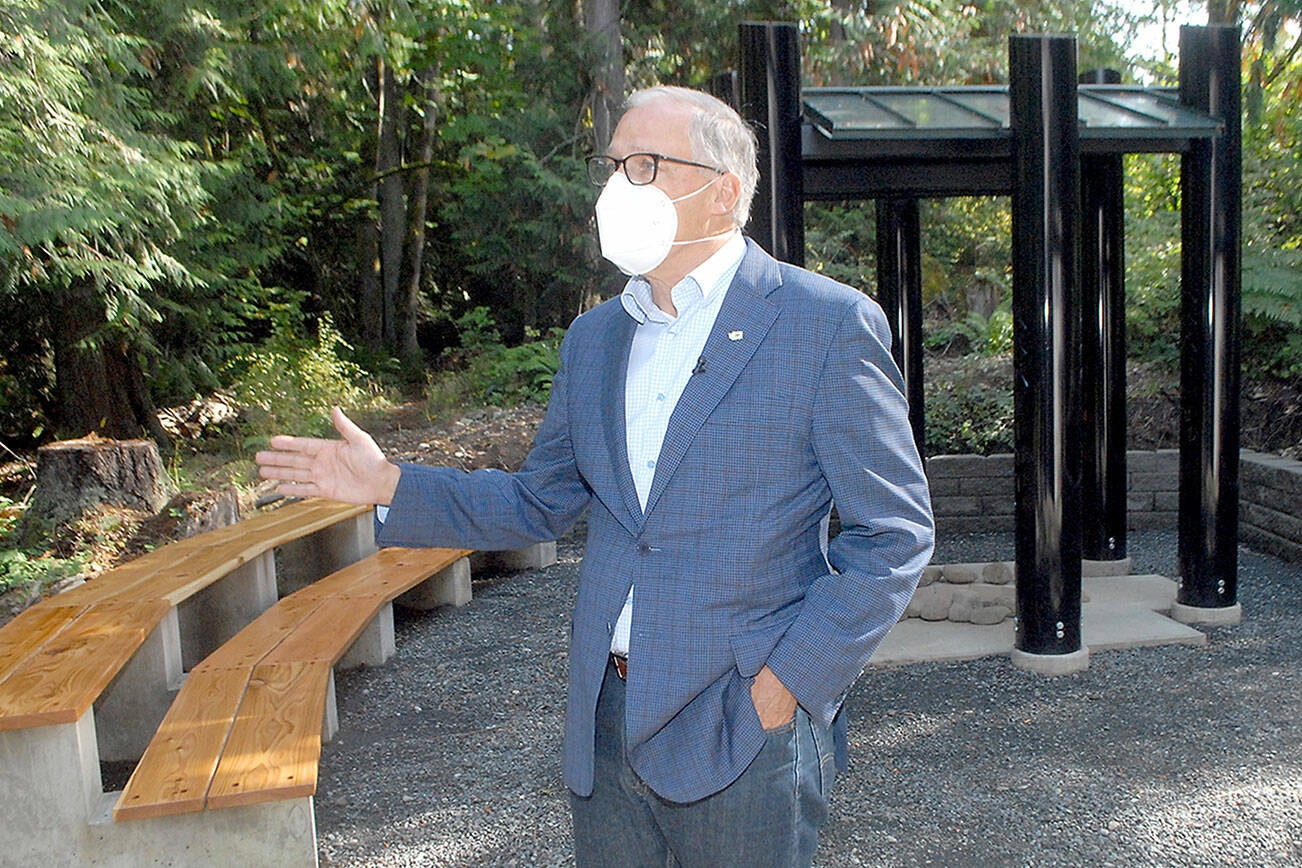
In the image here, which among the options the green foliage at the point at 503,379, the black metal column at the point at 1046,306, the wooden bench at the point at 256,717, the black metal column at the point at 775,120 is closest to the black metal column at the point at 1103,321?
the black metal column at the point at 1046,306

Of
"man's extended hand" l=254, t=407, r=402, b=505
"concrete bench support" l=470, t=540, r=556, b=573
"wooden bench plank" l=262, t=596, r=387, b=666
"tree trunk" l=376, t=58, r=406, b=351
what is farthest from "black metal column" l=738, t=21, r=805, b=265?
"tree trunk" l=376, t=58, r=406, b=351

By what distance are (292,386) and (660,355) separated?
11.4 m

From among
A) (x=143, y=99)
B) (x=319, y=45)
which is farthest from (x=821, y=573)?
(x=319, y=45)

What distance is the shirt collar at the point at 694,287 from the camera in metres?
2.02

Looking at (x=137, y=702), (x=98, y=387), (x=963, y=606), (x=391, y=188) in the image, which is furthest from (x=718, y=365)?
(x=391, y=188)

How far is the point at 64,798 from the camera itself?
3.02 meters

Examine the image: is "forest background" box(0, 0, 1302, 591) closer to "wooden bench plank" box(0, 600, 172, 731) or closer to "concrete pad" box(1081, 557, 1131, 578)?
"concrete pad" box(1081, 557, 1131, 578)

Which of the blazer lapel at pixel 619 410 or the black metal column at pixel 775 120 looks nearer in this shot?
the blazer lapel at pixel 619 410

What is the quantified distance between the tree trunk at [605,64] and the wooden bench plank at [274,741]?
9.13 m

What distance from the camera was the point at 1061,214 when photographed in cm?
464

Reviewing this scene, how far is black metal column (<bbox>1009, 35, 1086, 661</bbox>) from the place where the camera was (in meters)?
4.64

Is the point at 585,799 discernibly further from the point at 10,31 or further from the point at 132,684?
the point at 10,31

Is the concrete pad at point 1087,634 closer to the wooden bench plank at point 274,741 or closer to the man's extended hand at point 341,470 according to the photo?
the wooden bench plank at point 274,741

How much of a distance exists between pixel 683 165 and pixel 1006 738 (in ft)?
9.79
